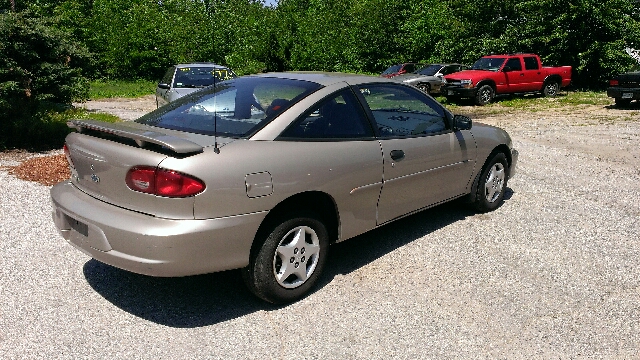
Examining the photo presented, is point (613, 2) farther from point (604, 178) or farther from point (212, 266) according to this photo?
point (212, 266)

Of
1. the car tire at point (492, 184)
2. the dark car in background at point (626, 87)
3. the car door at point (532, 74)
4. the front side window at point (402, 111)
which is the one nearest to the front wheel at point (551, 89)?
the car door at point (532, 74)

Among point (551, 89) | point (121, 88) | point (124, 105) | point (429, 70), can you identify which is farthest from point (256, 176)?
point (121, 88)

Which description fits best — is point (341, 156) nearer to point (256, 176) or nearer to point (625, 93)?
point (256, 176)

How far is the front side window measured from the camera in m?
4.44

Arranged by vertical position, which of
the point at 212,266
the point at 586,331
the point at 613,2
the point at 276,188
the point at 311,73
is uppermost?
the point at 613,2

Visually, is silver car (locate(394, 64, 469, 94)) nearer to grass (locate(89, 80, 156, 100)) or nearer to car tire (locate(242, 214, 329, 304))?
grass (locate(89, 80, 156, 100))

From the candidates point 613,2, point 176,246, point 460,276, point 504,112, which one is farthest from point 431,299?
point 613,2

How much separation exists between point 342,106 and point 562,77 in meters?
19.3

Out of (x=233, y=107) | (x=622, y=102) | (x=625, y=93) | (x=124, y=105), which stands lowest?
(x=124, y=105)

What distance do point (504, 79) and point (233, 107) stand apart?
1708 centimetres

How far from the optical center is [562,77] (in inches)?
814

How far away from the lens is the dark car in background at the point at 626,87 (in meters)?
15.8

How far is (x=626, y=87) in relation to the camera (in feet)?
52.7

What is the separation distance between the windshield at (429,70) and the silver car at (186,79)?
10.9 meters
